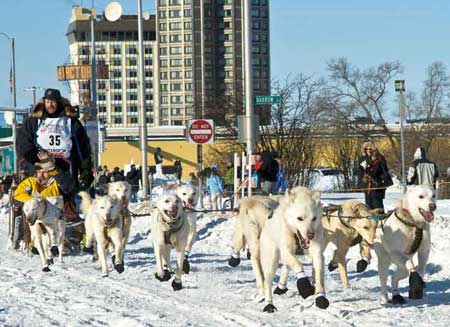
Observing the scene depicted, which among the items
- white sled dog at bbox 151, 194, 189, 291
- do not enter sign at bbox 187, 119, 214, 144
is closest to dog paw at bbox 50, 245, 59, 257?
white sled dog at bbox 151, 194, 189, 291

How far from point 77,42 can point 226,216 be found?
402 ft

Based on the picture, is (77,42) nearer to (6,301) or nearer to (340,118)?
(340,118)

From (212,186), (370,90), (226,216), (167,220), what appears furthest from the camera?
(370,90)

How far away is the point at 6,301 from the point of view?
7957mm

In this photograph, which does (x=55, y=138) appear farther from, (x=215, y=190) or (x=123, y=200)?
(x=215, y=190)

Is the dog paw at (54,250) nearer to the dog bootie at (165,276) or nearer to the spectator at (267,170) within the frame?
the dog bootie at (165,276)

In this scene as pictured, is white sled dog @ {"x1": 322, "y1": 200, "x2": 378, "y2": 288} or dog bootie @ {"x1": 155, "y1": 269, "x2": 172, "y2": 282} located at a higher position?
white sled dog @ {"x1": 322, "y1": 200, "x2": 378, "y2": 288}

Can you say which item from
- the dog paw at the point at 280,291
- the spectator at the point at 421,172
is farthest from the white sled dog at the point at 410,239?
the spectator at the point at 421,172

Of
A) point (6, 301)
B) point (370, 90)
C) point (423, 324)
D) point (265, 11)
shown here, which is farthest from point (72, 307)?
point (265, 11)

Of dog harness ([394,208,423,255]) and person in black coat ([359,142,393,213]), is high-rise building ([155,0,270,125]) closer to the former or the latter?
person in black coat ([359,142,393,213])

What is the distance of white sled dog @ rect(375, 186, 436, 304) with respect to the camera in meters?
7.59

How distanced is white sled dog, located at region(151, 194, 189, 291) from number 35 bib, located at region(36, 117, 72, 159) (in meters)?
2.41

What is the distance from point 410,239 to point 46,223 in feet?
15.8

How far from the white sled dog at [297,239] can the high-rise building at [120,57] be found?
411 feet
